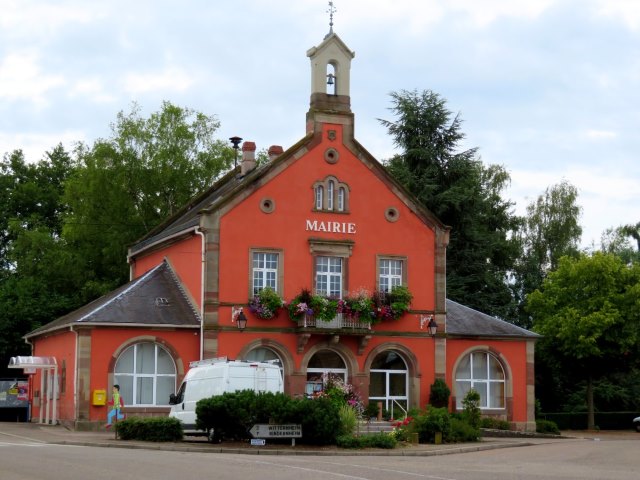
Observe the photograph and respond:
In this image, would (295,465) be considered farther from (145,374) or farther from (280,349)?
(280,349)

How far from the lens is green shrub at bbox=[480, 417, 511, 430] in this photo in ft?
127

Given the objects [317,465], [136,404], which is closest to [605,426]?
[136,404]

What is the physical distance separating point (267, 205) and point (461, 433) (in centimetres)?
1115

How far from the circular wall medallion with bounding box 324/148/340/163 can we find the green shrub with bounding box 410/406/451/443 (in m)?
11.4

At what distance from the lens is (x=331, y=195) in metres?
39.2

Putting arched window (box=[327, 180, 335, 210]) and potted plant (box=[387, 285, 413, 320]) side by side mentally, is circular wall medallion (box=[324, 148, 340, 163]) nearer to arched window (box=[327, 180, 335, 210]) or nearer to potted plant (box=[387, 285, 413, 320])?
arched window (box=[327, 180, 335, 210])

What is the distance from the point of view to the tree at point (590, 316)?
155 ft

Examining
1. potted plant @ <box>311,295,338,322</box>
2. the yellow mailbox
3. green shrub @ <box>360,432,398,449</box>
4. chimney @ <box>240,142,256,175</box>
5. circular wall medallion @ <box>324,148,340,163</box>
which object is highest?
chimney @ <box>240,142,256,175</box>

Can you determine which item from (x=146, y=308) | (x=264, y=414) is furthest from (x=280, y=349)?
(x=264, y=414)

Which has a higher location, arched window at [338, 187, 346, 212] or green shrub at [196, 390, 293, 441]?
arched window at [338, 187, 346, 212]

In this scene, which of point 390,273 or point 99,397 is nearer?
point 99,397

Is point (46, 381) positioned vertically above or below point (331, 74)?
below

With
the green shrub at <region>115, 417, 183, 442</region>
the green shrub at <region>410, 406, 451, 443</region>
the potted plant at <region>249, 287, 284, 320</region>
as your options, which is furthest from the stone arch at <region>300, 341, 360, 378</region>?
the green shrub at <region>115, 417, 183, 442</region>

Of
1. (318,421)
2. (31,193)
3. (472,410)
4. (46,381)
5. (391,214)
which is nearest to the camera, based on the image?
(318,421)
